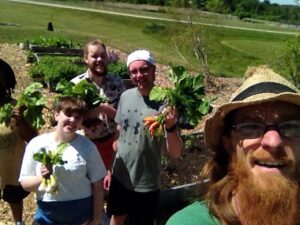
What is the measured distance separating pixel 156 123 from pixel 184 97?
0.35m

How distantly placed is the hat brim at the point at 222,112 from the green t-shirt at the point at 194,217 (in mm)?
360

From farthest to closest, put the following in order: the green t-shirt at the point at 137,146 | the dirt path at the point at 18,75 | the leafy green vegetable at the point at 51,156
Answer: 1. the dirt path at the point at 18,75
2. the green t-shirt at the point at 137,146
3. the leafy green vegetable at the point at 51,156

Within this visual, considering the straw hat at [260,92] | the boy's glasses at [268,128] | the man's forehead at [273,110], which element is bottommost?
the boy's glasses at [268,128]

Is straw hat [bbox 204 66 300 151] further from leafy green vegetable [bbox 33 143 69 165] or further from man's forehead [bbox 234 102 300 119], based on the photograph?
leafy green vegetable [bbox 33 143 69 165]

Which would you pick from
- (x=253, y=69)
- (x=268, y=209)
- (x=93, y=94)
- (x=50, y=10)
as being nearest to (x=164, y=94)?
(x=93, y=94)

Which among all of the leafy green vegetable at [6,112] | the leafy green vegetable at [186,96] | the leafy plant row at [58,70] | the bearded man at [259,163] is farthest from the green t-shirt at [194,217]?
the leafy plant row at [58,70]

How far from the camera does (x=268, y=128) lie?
2232 millimetres

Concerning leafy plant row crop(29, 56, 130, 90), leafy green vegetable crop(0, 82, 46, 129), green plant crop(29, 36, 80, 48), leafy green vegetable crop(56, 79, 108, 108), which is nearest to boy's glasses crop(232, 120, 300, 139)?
leafy green vegetable crop(56, 79, 108, 108)

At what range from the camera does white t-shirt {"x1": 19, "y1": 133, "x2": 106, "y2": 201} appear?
401cm

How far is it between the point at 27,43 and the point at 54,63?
446cm

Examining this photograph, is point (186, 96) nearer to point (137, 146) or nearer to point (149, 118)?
point (149, 118)

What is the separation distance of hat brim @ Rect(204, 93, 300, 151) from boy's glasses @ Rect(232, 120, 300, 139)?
9 cm

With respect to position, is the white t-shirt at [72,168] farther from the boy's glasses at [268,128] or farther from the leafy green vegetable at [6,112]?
the boy's glasses at [268,128]

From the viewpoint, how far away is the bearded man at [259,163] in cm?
217
